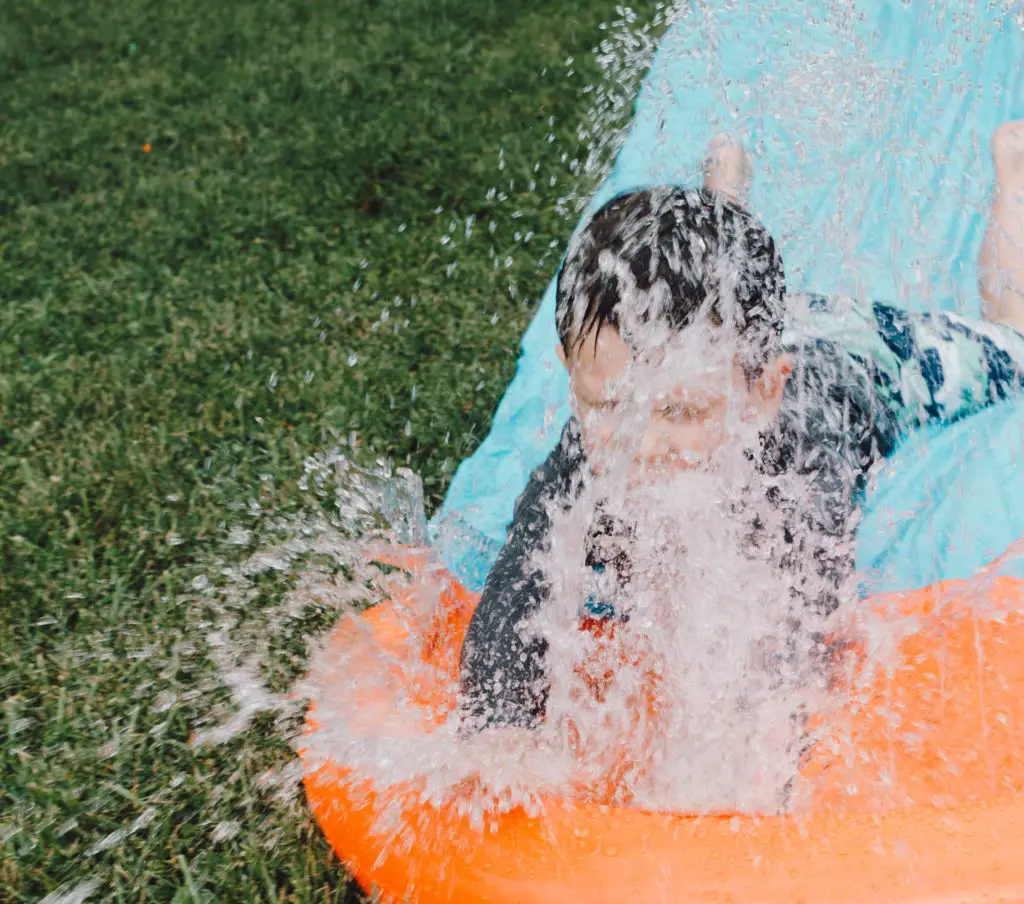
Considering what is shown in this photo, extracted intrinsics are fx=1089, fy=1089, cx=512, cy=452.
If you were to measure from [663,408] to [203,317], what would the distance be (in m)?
2.36

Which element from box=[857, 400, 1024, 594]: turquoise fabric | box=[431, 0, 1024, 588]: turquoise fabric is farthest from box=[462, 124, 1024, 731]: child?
box=[431, 0, 1024, 588]: turquoise fabric

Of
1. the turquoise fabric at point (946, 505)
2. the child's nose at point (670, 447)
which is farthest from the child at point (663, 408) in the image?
the turquoise fabric at point (946, 505)

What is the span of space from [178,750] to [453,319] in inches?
70.9

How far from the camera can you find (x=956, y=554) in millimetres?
2486

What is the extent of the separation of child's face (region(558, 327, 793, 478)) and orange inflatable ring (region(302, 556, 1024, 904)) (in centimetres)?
54

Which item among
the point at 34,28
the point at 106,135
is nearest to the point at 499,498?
the point at 106,135

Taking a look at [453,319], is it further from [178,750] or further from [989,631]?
[989,631]

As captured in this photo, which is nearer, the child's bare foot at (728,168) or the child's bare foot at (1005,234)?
the child's bare foot at (1005,234)

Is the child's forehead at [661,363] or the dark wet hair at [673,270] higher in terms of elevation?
the dark wet hair at [673,270]

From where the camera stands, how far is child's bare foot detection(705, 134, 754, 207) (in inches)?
124

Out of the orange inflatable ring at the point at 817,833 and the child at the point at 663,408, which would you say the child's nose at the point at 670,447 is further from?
the orange inflatable ring at the point at 817,833

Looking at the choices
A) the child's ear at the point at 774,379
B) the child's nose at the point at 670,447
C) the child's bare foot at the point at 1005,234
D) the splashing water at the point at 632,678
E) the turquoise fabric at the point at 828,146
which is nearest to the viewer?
the splashing water at the point at 632,678

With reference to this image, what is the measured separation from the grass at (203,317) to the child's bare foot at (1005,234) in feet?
4.64

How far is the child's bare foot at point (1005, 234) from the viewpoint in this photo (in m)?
2.94
